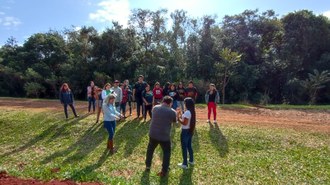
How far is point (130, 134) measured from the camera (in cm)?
1264

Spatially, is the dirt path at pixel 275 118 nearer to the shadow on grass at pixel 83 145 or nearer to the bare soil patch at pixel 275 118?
the bare soil patch at pixel 275 118

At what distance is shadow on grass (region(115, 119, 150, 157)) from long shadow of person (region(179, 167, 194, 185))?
246cm

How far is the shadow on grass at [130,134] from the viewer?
1150cm

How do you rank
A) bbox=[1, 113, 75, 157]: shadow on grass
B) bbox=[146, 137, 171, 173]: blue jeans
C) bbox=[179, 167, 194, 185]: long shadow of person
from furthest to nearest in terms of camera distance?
bbox=[1, 113, 75, 157]: shadow on grass
bbox=[179, 167, 194, 185]: long shadow of person
bbox=[146, 137, 171, 173]: blue jeans

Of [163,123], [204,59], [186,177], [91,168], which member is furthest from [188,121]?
[204,59]

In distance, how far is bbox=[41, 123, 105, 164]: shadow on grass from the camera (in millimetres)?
10698

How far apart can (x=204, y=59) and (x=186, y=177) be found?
22.6 metres

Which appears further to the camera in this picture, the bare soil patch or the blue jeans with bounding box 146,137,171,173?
the bare soil patch

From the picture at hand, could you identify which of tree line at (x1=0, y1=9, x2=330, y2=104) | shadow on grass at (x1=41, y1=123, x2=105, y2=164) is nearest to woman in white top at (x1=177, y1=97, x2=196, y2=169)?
shadow on grass at (x1=41, y1=123, x2=105, y2=164)

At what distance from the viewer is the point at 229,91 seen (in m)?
29.6

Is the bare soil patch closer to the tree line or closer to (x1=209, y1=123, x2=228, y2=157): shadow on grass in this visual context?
(x1=209, y1=123, x2=228, y2=157): shadow on grass

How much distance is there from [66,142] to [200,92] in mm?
16898

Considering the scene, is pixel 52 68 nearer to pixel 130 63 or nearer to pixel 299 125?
pixel 130 63

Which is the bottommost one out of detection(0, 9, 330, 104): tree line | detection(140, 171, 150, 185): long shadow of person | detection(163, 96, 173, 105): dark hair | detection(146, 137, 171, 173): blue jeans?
detection(140, 171, 150, 185): long shadow of person
